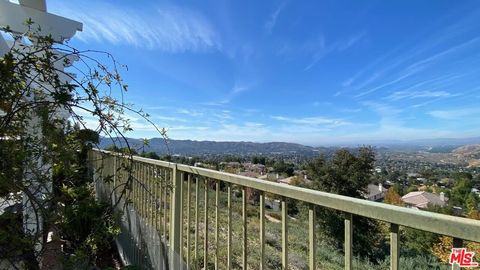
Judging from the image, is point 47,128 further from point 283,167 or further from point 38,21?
point 283,167

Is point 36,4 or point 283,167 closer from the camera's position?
point 36,4

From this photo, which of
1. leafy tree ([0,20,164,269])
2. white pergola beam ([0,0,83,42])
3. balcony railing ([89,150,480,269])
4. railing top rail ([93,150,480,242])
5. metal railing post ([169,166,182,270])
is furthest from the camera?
white pergola beam ([0,0,83,42])

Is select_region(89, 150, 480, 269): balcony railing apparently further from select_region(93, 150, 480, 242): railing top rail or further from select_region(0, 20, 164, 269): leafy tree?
select_region(0, 20, 164, 269): leafy tree

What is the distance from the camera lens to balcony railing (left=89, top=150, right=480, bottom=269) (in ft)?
2.58

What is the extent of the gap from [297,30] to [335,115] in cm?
3189

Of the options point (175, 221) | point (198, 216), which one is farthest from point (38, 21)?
point (198, 216)

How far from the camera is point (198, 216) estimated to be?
1981 millimetres

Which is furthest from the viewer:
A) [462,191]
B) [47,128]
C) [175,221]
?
[462,191]

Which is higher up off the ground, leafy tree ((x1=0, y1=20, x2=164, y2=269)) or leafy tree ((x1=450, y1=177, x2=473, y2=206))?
leafy tree ((x1=0, y1=20, x2=164, y2=269))

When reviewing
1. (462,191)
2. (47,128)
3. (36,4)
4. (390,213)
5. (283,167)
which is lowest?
(462,191)

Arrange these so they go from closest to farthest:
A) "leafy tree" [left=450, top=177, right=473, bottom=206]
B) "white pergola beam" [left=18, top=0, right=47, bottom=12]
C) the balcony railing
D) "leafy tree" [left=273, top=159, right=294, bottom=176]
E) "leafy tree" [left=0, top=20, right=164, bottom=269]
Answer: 1. the balcony railing
2. "leafy tree" [left=0, top=20, right=164, bottom=269]
3. "white pergola beam" [left=18, top=0, right=47, bottom=12]
4. "leafy tree" [left=450, top=177, right=473, bottom=206]
5. "leafy tree" [left=273, top=159, right=294, bottom=176]

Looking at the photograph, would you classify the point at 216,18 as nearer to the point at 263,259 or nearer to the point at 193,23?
the point at 193,23

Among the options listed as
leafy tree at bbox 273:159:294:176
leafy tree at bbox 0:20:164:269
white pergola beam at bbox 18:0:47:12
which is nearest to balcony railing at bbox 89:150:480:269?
leafy tree at bbox 0:20:164:269

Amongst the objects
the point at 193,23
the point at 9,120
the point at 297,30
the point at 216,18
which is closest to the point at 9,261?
the point at 9,120
